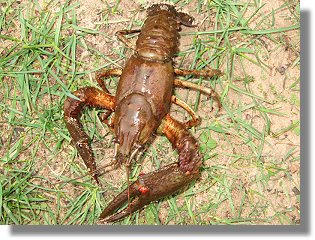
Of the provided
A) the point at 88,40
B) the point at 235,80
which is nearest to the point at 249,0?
the point at 235,80

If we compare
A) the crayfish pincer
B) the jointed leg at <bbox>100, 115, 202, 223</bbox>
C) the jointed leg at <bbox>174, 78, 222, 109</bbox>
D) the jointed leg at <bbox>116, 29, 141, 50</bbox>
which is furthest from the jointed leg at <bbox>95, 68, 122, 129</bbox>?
the jointed leg at <bbox>100, 115, 202, 223</bbox>

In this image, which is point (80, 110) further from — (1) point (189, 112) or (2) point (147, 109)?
(1) point (189, 112)

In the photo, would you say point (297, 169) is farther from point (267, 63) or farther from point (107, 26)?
point (107, 26)

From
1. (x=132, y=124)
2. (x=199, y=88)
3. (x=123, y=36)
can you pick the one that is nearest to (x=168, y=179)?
(x=132, y=124)

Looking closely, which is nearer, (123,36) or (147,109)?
(147,109)

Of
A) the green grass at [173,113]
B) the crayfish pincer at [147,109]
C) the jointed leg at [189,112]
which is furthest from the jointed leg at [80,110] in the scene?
the jointed leg at [189,112]

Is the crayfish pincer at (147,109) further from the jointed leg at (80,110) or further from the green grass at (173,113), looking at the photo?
the green grass at (173,113)
